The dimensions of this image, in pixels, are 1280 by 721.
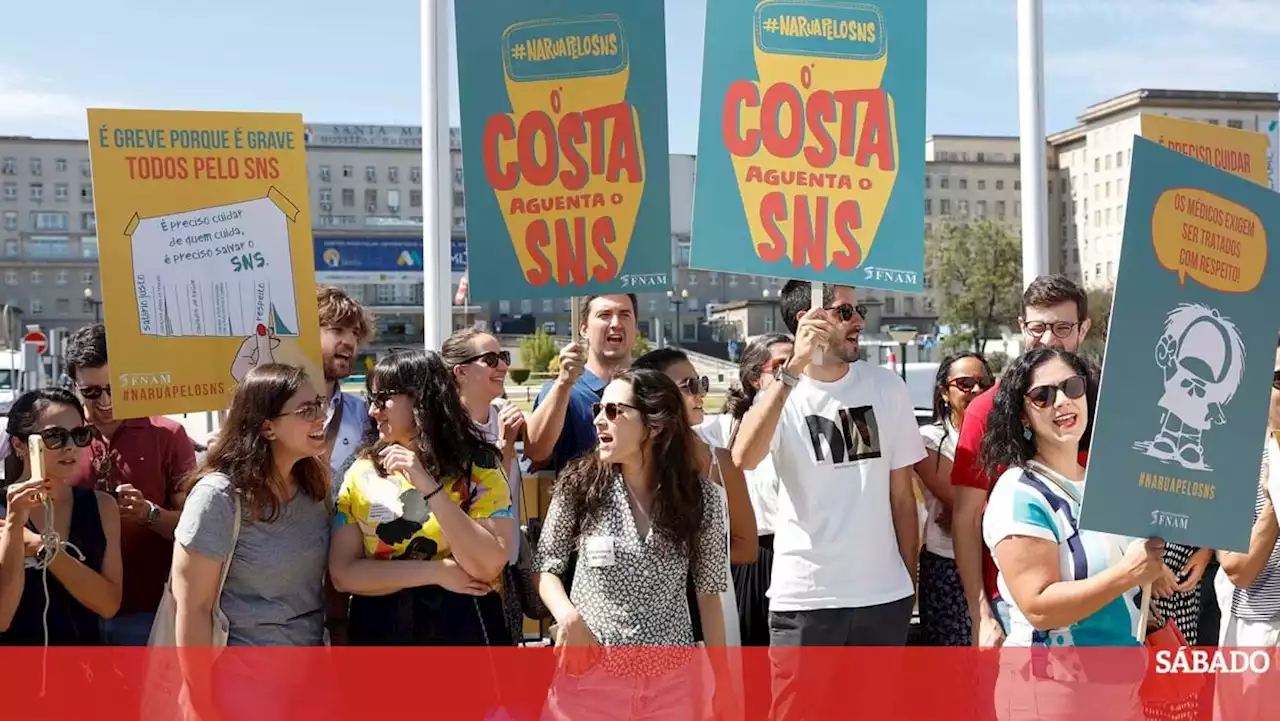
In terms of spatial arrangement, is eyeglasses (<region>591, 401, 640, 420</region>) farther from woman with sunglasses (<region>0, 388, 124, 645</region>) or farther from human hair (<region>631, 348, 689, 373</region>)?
woman with sunglasses (<region>0, 388, 124, 645</region>)

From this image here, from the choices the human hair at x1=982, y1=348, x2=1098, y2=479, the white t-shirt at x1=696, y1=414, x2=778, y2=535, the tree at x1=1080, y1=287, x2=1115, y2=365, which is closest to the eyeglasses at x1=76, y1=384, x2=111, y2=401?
the white t-shirt at x1=696, y1=414, x2=778, y2=535

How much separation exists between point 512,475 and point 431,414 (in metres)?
0.70

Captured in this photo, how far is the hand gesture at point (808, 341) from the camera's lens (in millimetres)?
4301

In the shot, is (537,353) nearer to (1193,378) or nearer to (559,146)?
(559,146)

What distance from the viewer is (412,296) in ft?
319

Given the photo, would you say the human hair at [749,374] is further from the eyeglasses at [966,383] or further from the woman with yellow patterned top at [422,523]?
the woman with yellow patterned top at [422,523]

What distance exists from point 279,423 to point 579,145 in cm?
201

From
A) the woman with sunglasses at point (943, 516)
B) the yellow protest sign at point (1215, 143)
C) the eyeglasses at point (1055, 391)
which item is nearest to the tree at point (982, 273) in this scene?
the yellow protest sign at point (1215, 143)

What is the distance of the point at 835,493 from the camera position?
4.36 meters

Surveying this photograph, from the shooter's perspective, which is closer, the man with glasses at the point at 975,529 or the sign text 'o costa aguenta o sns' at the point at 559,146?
the man with glasses at the point at 975,529

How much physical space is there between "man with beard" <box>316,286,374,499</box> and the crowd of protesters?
37 millimetres

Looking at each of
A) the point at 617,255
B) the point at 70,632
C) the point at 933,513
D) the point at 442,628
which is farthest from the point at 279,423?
the point at 933,513

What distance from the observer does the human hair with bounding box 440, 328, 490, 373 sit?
4.67 m

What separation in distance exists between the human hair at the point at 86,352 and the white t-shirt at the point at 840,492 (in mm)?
2753
